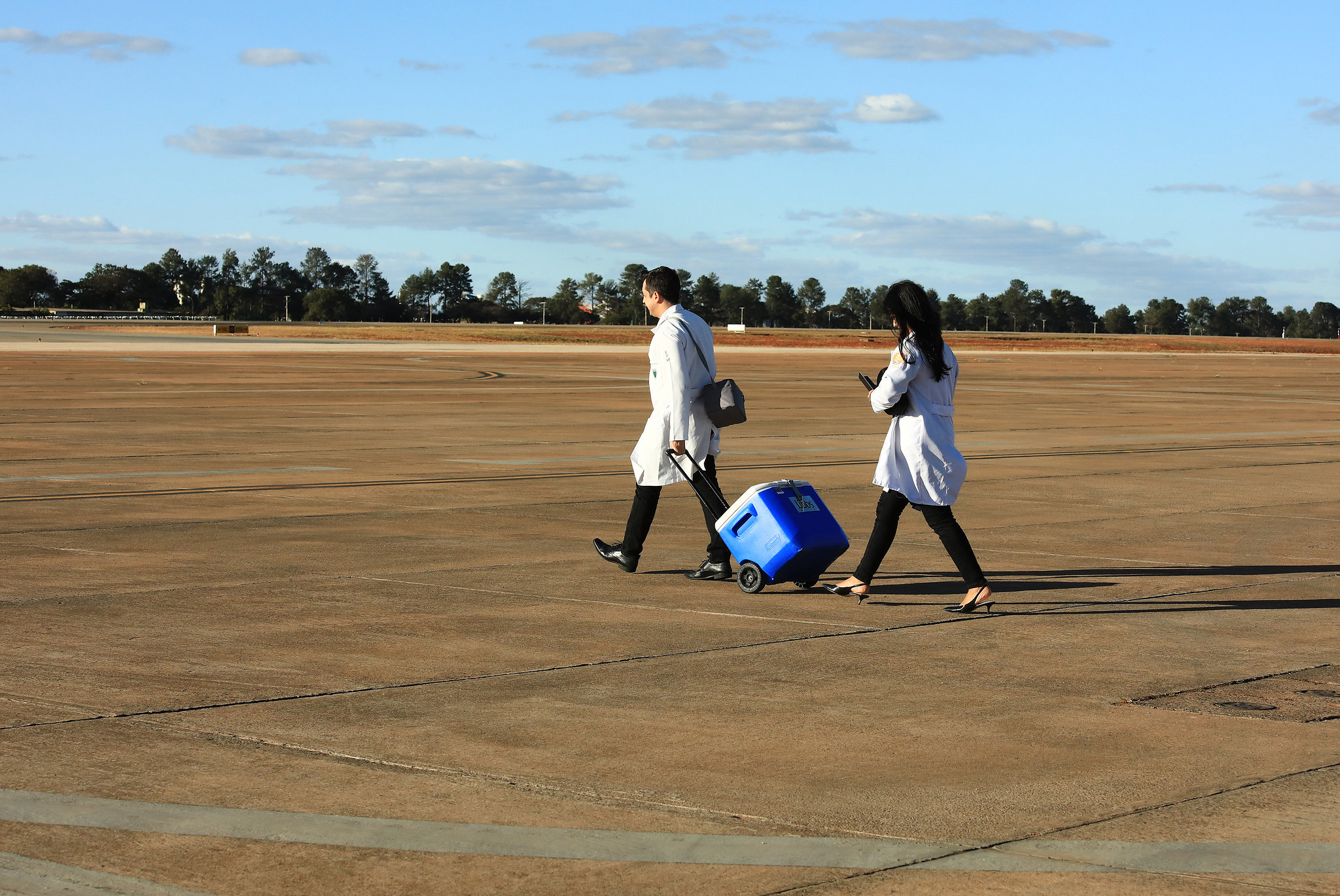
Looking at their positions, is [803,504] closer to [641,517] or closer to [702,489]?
[702,489]

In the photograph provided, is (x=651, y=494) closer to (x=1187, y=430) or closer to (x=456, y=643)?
(x=456, y=643)

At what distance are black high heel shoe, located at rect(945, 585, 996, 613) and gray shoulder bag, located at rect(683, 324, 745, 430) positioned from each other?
1734 millimetres

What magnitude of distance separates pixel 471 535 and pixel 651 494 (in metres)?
2.14

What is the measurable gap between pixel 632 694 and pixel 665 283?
3618 millimetres

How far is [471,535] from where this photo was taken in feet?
35.9

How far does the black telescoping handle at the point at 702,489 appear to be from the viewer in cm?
908

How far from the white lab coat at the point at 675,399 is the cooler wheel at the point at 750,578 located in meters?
0.71

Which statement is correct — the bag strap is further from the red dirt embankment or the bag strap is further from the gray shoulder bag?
the red dirt embankment

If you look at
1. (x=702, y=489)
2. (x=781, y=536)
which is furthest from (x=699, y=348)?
(x=781, y=536)

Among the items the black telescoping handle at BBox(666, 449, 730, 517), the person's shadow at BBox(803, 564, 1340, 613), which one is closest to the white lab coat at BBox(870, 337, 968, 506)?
the person's shadow at BBox(803, 564, 1340, 613)

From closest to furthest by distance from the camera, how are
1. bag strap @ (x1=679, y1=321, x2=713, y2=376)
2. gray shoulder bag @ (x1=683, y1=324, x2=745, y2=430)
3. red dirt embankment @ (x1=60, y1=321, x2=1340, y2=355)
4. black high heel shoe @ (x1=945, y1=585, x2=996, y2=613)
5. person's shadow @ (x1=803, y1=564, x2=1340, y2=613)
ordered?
black high heel shoe @ (x1=945, y1=585, x2=996, y2=613), person's shadow @ (x1=803, y1=564, x2=1340, y2=613), gray shoulder bag @ (x1=683, y1=324, x2=745, y2=430), bag strap @ (x1=679, y1=321, x2=713, y2=376), red dirt embankment @ (x1=60, y1=321, x2=1340, y2=355)

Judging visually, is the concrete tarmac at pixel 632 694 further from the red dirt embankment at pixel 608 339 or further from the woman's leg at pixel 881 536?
→ the red dirt embankment at pixel 608 339

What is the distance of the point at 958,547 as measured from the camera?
8438mm

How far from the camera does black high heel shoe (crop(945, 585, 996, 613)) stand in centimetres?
828
